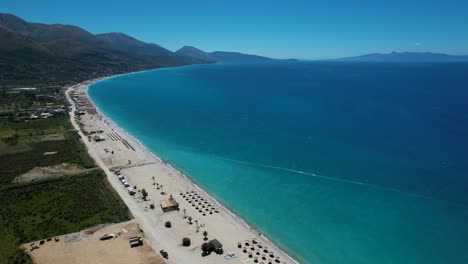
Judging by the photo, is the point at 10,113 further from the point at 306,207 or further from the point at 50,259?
the point at 306,207

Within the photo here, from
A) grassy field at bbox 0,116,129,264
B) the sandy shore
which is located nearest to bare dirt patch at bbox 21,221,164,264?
grassy field at bbox 0,116,129,264

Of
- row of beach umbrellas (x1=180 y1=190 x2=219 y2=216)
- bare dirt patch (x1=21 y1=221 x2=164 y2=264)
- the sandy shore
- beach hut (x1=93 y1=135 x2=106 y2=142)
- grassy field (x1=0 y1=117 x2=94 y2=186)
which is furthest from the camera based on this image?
beach hut (x1=93 y1=135 x2=106 y2=142)

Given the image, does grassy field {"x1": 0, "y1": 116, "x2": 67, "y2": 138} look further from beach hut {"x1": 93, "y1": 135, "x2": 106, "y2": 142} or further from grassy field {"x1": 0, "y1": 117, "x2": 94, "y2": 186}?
beach hut {"x1": 93, "y1": 135, "x2": 106, "y2": 142}

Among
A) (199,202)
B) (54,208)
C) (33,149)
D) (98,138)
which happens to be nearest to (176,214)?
(199,202)

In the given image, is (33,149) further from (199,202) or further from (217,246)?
(217,246)

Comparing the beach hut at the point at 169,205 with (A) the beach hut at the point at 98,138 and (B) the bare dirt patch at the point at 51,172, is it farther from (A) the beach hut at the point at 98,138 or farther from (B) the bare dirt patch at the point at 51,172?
(A) the beach hut at the point at 98,138

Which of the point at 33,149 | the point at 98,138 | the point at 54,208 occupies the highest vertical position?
the point at 98,138
